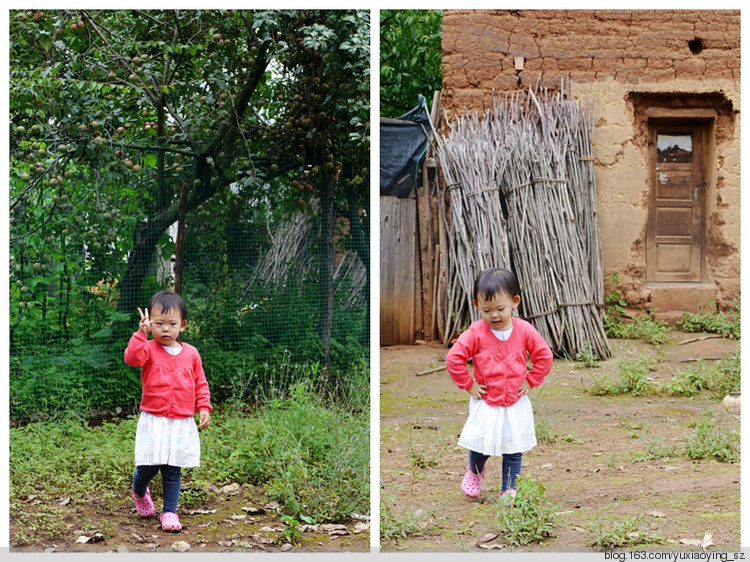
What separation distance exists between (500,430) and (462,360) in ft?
0.94

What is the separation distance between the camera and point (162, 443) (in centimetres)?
298

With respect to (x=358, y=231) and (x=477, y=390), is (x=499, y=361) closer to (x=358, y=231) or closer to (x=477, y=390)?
(x=477, y=390)

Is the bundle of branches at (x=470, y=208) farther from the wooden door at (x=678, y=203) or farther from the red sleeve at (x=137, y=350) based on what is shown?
the red sleeve at (x=137, y=350)

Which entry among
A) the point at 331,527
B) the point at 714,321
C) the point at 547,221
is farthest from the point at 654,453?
the point at 714,321

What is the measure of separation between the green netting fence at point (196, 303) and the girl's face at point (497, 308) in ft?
5.26

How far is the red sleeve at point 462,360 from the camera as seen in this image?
10.0 feet

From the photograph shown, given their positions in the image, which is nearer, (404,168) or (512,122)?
(512,122)

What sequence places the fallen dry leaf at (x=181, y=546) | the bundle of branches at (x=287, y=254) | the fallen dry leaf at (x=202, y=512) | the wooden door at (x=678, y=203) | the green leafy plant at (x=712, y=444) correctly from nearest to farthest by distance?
1. the fallen dry leaf at (x=181, y=546)
2. the fallen dry leaf at (x=202, y=512)
3. the green leafy plant at (x=712, y=444)
4. the bundle of branches at (x=287, y=254)
5. the wooden door at (x=678, y=203)

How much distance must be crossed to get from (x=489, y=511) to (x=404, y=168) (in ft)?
12.3

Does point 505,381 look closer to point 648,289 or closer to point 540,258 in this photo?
point 540,258

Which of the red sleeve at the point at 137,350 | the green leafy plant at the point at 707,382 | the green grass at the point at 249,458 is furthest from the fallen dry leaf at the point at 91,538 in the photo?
the green leafy plant at the point at 707,382

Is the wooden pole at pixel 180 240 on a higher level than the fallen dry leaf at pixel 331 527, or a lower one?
higher

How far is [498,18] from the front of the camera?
6.23 meters
